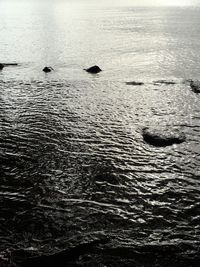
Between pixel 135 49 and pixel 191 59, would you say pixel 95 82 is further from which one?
pixel 135 49

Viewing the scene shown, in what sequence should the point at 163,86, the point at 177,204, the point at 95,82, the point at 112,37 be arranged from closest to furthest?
the point at 177,204 → the point at 163,86 → the point at 95,82 → the point at 112,37

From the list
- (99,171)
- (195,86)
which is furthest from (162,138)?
(195,86)

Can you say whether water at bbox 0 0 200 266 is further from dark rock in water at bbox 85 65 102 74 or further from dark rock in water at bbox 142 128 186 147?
dark rock in water at bbox 85 65 102 74

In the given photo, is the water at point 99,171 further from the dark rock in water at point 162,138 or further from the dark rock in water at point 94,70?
the dark rock in water at point 94,70

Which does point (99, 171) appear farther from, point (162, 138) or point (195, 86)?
point (195, 86)

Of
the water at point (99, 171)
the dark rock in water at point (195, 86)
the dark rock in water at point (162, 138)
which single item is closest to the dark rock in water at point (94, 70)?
the water at point (99, 171)

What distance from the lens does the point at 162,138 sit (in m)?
17.2

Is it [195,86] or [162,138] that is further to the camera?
[195,86]

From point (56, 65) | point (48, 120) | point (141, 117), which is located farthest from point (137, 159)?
point (56, 65)

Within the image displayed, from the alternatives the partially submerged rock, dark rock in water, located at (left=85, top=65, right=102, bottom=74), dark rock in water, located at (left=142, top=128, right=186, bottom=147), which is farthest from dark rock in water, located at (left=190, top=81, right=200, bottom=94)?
dark rock in water, located at (left=85, top=65, right=102, bottom=74)

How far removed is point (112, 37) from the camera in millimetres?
62688

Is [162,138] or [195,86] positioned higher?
[195,86]

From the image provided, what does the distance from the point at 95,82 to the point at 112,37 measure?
35.4 meters

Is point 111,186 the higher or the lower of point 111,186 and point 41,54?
the lower
